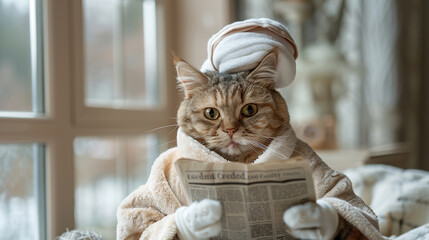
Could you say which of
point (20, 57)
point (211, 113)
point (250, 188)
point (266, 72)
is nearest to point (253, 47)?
point (266, 72)

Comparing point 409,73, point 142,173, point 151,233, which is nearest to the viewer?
point 151,233

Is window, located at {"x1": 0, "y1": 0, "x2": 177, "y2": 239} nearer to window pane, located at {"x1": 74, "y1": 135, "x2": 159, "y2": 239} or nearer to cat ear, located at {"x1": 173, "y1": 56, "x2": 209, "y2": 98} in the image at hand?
window pane, located at {"x1": 74, "y1": 135, "x2": 159, "y2": 239}

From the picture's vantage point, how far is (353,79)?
242 centimetres

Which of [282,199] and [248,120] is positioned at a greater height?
[248,120]

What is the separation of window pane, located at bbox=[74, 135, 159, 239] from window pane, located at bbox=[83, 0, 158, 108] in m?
0.17

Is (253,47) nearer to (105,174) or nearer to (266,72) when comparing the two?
(266,72)

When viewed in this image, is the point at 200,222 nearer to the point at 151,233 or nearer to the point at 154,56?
the point at 151,233

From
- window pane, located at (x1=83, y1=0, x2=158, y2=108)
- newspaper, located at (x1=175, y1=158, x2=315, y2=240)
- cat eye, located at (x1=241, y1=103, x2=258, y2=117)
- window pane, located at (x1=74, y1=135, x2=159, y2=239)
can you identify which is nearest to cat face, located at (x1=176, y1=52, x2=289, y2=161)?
cat eye, located at (x1=241, y1=103, x2=258, y2=117)

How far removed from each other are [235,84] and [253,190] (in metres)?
A: 0.25

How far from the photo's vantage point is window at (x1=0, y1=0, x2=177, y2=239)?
1223mm

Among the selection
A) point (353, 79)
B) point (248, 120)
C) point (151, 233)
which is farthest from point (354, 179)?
point (353, 79)

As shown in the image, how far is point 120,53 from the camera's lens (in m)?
1.82

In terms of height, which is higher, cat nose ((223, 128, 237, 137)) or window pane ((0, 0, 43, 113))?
window pane ((0, 0, 43, 113))

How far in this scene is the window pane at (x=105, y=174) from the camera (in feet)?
4.99
